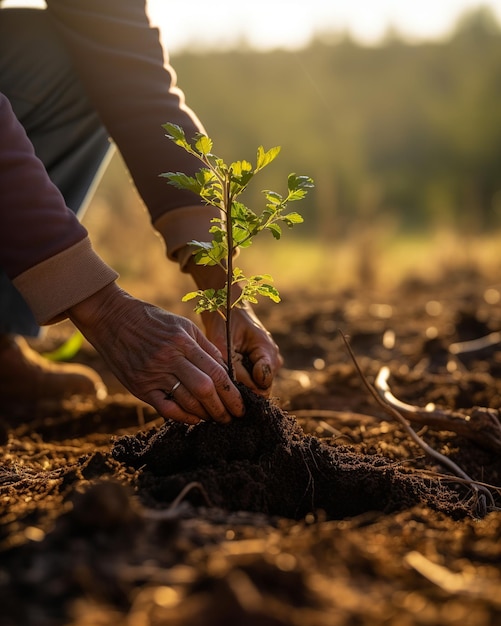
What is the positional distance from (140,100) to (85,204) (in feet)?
3.21

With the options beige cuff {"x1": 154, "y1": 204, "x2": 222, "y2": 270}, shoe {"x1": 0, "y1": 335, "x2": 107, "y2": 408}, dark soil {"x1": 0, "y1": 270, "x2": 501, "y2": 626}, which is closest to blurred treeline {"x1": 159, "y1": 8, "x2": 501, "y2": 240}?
shoe {"x1": 0, "y1": 335, "x2": 107, "y2": 408}

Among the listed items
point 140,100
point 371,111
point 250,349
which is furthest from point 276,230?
point 371,111

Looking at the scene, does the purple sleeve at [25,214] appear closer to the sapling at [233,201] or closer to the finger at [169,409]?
the sapling at [233,201]

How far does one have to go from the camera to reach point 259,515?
146 cm

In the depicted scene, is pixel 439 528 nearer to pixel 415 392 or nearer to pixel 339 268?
pixel 415 392

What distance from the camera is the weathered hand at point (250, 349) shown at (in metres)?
2.23

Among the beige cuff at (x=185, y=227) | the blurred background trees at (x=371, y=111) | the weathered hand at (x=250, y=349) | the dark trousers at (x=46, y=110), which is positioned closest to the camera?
the weathered hand at (x=250, y=349)

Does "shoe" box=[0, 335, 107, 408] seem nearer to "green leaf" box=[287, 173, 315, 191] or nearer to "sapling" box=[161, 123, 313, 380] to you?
"sapling" box=[161, 123, 313, 380]

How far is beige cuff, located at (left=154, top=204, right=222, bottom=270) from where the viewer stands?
2.42 meters

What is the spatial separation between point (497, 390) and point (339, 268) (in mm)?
5380

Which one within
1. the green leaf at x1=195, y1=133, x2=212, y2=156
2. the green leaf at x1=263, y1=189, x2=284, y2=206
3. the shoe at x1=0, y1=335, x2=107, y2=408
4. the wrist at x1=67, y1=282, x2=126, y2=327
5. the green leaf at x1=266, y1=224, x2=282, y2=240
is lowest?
the shoe at x1=0, y1=335, x2=107, y2=408

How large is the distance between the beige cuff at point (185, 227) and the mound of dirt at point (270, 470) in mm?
623

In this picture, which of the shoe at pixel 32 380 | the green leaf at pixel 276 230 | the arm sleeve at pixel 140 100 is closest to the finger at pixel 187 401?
Answer: the green leaf at pixel 276 230

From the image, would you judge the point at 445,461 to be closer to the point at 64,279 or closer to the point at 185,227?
the point at 185,227
